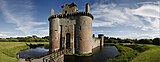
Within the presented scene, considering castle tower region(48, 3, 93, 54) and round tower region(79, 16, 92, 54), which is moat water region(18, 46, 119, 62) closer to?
round tower region(79, 16, 92, 54)

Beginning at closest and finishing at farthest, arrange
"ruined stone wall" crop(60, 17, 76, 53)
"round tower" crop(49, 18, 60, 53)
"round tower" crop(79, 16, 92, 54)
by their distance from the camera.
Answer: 1. "round tower" crop(79, 16, 92, 54)
2. "ruined stone wall" crop(60, 17, 76, 53)
3. "round tower" crop(49, 18, 60, 53)

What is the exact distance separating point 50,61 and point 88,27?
9650mm

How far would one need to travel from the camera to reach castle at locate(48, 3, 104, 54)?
25.5 meters

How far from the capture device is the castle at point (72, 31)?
25469 millimetres

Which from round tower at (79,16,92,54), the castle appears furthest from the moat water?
the castle

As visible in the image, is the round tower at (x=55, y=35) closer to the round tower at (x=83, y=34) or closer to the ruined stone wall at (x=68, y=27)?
the ruined stone wall at (x=68, y=27)

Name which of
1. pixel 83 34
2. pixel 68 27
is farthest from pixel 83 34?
pixel 68 27

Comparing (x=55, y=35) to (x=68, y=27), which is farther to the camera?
(x=55, y=35)

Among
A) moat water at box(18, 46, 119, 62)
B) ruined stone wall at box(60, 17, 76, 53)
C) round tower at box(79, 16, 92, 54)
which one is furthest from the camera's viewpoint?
ruined stone wall at box(60, 17, 76, 53)

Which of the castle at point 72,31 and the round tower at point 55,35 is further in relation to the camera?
the round tower at point 55,35

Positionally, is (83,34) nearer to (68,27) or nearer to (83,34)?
(83,34)

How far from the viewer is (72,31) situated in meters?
26.3

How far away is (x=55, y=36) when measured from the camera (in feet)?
89.5

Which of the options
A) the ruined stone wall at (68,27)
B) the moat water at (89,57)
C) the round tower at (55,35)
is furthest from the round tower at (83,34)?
the round tower at (55,35)
